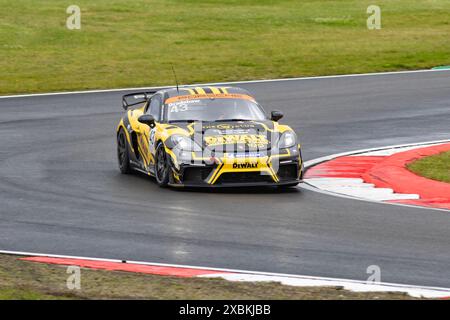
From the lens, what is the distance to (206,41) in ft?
128

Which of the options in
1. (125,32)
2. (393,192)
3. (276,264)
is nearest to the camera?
(276,264)

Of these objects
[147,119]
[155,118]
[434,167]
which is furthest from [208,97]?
[434,167]

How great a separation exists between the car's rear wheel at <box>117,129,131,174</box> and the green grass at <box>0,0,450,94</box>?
38.1 feet

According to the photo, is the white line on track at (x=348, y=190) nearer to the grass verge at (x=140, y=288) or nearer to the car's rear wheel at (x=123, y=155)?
the car's rear wheel at (x=123, y=155)

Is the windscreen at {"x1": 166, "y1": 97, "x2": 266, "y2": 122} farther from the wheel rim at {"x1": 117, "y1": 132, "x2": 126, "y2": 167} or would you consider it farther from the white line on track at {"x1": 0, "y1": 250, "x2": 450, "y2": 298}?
the white line on track at {"x1": 0, "y1": 250, "x2": 450, "y2": 298}

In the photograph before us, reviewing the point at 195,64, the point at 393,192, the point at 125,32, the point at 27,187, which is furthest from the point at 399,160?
the point at 125,32

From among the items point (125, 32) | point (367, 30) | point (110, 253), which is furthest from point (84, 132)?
point (367, 30)

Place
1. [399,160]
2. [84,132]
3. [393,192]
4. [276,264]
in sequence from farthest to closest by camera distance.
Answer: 1. [84,132]
2. [399,160]
3. [393,192]
4. [276,264]

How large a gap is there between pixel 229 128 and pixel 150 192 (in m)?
1.30

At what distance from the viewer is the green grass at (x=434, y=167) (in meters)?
15.7

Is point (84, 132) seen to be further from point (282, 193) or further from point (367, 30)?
point (367, 30)

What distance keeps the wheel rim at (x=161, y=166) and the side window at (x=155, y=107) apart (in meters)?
0.90

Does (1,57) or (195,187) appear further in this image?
(1,57)

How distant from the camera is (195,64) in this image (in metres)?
33.8
